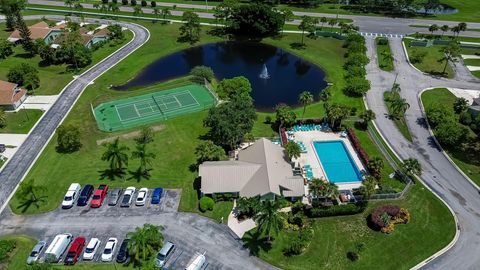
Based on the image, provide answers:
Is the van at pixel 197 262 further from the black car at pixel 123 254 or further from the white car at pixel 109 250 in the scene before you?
the white car at pixel 109 250

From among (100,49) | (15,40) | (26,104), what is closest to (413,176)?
(26,104)

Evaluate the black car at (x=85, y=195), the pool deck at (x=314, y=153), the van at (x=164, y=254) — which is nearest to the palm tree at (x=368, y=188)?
the pool deck at (x=314, y=153)

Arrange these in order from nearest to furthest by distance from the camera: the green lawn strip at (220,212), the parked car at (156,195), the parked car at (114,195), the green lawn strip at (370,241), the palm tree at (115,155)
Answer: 1. the green lawn strip at (370,241)
2. the green lawn strip at (220,212)
3. the parked car at (114,195)
4. the parked car at (156,195)
5. the palm tree at (115,155)

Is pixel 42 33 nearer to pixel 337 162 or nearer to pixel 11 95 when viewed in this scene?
pixel 11 95

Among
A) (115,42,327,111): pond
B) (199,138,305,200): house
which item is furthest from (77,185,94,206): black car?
(115,42,327,111): pond

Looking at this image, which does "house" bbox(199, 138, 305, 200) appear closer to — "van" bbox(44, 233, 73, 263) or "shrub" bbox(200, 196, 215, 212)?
"shrub" bbox(200, 196, 215, 212)

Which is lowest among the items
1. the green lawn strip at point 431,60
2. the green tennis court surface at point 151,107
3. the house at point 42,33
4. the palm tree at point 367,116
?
the green tennis court surface at point 151,107

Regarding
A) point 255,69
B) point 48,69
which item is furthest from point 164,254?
point 48,69

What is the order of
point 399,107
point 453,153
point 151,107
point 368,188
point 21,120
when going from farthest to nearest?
point 151,107 → point 21,120 → point 399,107 → point 453,153 → point 368,188
